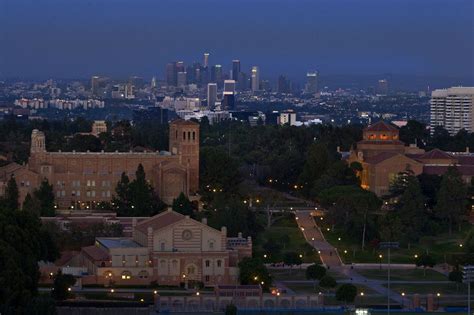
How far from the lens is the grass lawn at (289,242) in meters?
59.3

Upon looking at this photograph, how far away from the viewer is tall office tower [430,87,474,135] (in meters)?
145

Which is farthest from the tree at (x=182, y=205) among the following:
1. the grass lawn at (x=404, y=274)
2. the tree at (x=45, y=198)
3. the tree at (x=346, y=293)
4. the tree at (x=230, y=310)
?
the tree at (x=230, y=310)

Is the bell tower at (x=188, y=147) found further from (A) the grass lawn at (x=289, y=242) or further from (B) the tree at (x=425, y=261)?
(B) the tree at (x=425, y=261)

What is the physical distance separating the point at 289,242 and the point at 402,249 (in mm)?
4217

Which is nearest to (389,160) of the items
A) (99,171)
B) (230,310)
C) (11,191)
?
(99,171)

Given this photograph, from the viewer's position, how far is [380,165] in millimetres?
76438

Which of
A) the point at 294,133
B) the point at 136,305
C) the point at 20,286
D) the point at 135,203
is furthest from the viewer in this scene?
the point at 294,133

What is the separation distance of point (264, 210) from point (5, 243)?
2494 centimetres

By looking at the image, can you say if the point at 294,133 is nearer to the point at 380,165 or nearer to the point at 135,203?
the point at 380,165

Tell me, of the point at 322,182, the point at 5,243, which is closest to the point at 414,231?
the point at 322,182

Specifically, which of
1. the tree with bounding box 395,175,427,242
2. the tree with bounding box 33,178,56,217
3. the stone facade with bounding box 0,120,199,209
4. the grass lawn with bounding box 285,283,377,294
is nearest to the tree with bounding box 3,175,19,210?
the tree with bounding box 33,178,56,217

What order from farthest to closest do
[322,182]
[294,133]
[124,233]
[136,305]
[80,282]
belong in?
[294,133] < [322,182] < [124,233] < [80,282] < [136,305]

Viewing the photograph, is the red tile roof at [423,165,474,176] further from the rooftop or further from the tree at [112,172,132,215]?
the rooftop

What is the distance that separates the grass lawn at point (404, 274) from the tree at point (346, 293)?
638 cm
